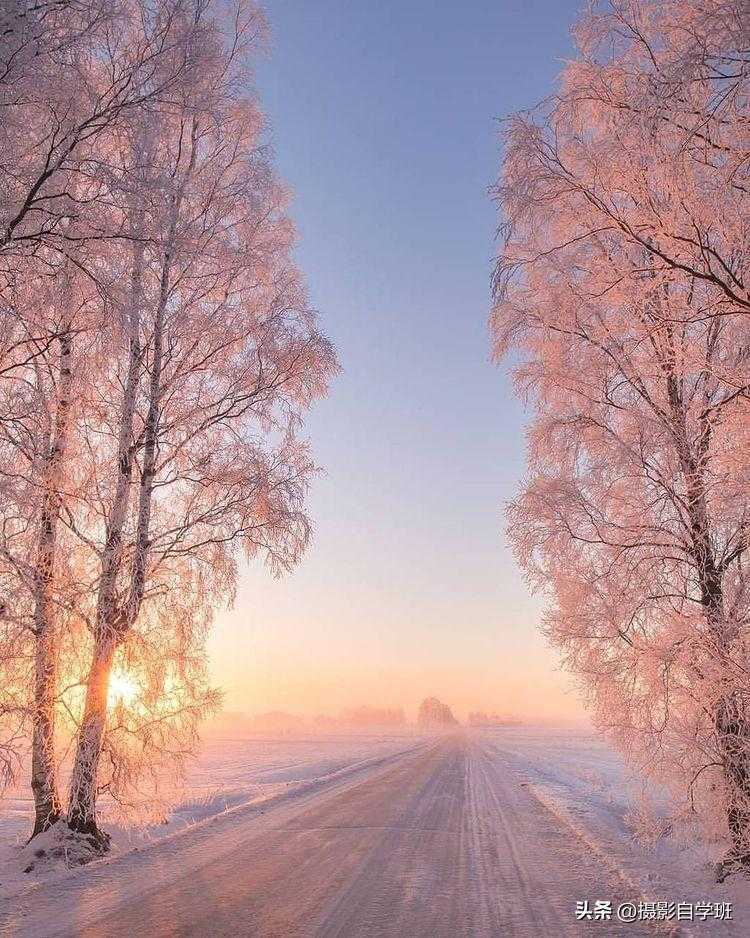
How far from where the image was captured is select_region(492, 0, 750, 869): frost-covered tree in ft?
15.3

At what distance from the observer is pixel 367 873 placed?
6656mm

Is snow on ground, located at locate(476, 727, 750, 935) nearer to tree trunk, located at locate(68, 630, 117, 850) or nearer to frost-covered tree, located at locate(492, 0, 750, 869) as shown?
frost-covered tree, located at locate(492, 0, 750, 869)

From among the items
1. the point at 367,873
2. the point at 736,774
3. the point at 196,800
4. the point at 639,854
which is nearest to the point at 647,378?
the point at 736,774

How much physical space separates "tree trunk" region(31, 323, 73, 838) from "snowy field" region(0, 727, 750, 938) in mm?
860

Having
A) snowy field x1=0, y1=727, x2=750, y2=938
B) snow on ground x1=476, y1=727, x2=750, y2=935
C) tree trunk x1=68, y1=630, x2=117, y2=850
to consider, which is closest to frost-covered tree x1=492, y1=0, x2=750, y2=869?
snow on ground x1=476, y1=727, x2=750, y2=935

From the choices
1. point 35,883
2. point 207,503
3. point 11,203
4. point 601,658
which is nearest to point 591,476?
point 601,658

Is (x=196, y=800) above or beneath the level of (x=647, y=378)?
beneath

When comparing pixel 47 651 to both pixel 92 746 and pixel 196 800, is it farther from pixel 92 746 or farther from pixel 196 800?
pixel 196 800

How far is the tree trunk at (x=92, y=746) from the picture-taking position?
8.09m

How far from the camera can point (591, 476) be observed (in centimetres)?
866

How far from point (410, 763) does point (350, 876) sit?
14773 mm

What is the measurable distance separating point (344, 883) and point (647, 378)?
22.0 ft

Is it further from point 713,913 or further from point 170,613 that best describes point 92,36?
point 713,913

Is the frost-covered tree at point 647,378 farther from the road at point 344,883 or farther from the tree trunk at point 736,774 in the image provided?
the road at point 344,883
